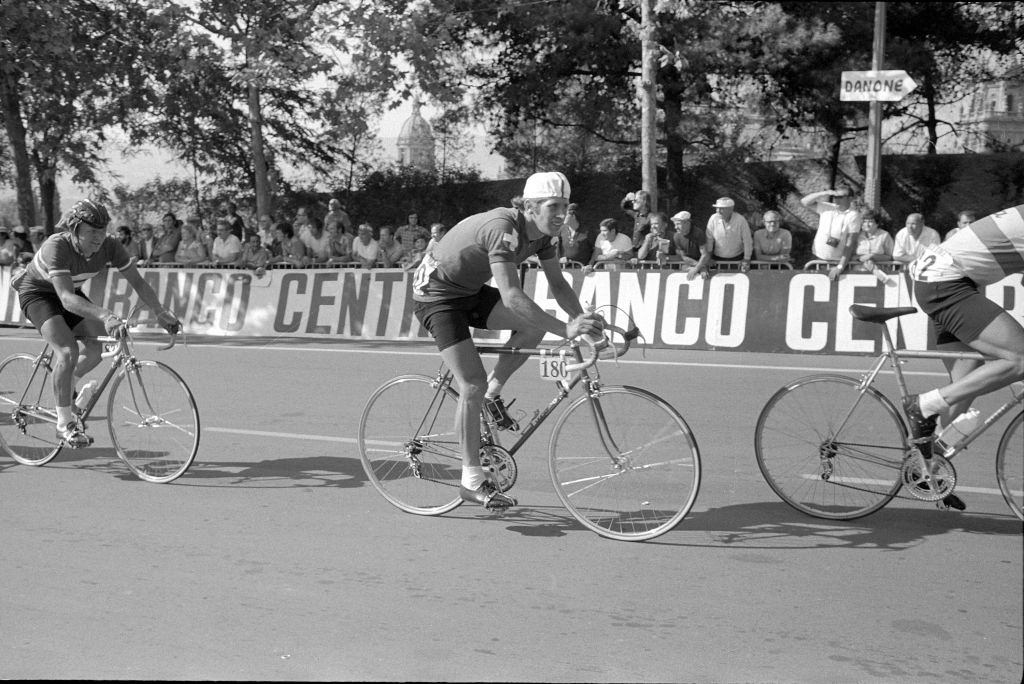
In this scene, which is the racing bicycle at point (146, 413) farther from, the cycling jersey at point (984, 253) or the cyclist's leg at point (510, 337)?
the cycling jersey at point (984, 253)

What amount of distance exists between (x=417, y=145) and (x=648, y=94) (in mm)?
9937

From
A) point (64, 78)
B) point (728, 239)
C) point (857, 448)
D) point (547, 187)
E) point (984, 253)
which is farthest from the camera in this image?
point (64, 78)

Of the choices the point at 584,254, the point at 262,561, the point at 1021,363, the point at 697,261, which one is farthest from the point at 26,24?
the point at 1021,363

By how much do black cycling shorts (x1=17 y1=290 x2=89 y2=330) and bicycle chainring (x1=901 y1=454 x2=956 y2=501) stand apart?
518cm

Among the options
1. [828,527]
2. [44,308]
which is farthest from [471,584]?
[44,308]

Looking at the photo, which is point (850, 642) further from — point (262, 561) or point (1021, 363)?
point (262, 561)

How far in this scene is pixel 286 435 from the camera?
27.4ft

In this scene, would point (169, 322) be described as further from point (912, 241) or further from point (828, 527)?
point (912, 241)

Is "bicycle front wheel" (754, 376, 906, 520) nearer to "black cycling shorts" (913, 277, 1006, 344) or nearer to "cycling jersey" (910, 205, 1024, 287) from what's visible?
"black cycling shorts" (913, 277, 1006, 344)

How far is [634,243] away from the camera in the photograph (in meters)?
15.6

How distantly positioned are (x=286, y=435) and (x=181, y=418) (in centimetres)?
145

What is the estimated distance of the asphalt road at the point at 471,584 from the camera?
413cm

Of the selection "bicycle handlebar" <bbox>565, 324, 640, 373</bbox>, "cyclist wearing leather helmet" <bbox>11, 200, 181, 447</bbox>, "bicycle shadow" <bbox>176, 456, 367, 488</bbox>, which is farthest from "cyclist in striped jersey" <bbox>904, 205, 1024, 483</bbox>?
"cyclist wearing leather helmet" <bbox>11, 200, 181, 447</bbox>

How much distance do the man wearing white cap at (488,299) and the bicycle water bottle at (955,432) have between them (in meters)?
1.94
